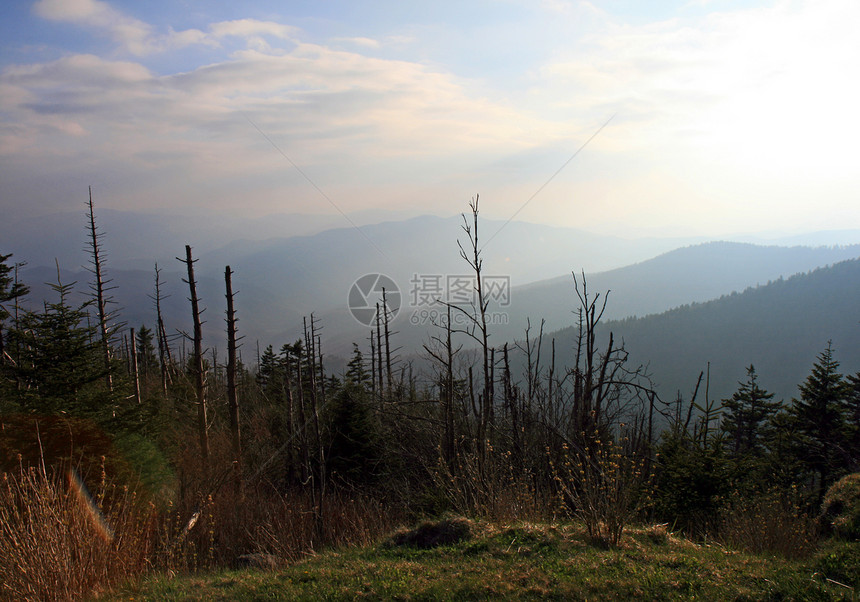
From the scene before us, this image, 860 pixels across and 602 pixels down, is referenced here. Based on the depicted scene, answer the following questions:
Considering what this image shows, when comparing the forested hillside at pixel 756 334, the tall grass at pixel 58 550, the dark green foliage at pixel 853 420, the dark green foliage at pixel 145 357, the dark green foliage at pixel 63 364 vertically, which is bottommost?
the forested hillside at pixel 756 334

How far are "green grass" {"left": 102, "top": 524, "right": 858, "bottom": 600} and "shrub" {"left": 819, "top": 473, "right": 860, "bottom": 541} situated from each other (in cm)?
227

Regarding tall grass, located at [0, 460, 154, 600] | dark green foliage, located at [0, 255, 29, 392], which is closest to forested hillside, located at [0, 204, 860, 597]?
tall grass, located at [0, 460, 154, 600]

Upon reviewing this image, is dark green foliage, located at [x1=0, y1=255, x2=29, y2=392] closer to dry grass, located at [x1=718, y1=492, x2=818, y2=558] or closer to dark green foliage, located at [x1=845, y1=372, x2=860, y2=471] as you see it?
dry grass, located at [x1=718, y1=492, x2=818, y2=558]

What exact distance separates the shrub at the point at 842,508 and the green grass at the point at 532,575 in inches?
89.6

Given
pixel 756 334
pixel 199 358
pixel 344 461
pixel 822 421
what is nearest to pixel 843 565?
pixel 199 358

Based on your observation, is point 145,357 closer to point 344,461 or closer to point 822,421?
point 344,461

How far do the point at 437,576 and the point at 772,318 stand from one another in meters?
188

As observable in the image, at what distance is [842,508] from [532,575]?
7.50 metres

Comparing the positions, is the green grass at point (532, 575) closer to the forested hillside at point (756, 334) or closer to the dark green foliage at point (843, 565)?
the dark green foliage at point (843, 565)

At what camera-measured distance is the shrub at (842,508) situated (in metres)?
7.35

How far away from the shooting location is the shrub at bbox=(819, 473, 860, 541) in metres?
7.35

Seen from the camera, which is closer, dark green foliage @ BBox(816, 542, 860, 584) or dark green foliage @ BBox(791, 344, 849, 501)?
dark green foliage @ BBox(816, 542, 860, 584)

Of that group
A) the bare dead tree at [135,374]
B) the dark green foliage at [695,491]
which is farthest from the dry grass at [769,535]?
the bare dead tree at [135,374]

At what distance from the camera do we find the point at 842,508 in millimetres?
8953
